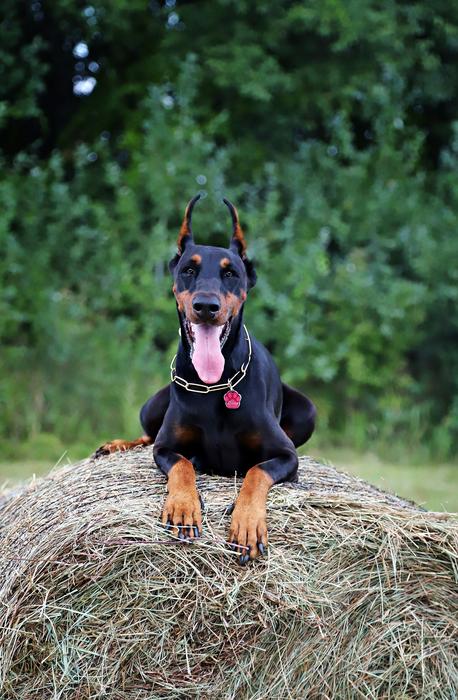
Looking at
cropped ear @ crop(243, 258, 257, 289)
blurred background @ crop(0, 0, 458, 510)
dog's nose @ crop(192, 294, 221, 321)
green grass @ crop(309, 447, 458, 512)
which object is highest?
dog's nose @ crop(192, 294, 221, 321)

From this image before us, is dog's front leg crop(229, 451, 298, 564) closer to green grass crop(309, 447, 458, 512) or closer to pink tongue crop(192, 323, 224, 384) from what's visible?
pink tongue crop(192, 323, 224, 384)

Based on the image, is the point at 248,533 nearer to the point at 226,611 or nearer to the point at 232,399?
the point at 226,611

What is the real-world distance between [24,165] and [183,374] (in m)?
8.72

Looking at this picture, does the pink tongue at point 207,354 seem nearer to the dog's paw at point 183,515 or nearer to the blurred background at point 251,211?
the dog's paw at point 183,515

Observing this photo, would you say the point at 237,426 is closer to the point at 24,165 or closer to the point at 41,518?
the point at 41,518

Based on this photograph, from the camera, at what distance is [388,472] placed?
9.66 meters

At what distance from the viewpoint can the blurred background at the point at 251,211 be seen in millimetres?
10727

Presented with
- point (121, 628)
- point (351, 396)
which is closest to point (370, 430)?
point (351, 396)

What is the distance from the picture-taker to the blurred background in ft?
35.2

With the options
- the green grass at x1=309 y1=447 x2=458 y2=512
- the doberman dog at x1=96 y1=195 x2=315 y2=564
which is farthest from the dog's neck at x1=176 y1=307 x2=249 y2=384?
the green grass at x1=309 y1=447 x2=458 y2=512

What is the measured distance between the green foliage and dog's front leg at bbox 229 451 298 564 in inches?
243

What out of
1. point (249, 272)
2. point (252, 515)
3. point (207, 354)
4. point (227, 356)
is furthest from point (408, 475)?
point (252, 515)

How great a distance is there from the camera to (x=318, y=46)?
1238 cm

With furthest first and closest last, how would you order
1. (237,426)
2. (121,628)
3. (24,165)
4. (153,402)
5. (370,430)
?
1. (24,165)
2. (370,430)
3. (153,402)
4. (237,426)
5. (121,628)
